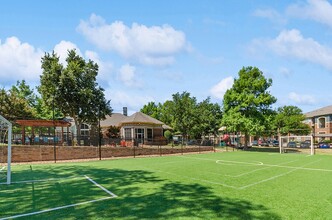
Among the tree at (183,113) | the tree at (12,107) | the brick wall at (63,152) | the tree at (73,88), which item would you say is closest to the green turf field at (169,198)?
the brick wall at (63,152)

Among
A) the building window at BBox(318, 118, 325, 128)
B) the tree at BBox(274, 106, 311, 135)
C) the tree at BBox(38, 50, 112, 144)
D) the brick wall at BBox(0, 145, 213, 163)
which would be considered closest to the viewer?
the brick wall at BBox(0, 145, 213, 163)

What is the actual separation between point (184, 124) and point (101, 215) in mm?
34269

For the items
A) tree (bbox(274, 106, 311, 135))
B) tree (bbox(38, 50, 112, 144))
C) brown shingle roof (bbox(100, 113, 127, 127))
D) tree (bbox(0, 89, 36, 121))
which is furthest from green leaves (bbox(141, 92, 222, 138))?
tree (bbox(0, 89, 36, 121))

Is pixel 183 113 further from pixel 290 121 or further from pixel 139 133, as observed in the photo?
pixel 290 121

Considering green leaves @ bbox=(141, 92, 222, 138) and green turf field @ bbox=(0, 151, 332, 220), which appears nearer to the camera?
green turf field @ bbox=(0, 151, 332, 220)

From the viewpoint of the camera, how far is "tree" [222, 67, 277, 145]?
105 ft

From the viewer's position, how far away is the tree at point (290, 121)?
5333 cm

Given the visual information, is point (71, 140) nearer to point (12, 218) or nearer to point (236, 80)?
point (12, 218)

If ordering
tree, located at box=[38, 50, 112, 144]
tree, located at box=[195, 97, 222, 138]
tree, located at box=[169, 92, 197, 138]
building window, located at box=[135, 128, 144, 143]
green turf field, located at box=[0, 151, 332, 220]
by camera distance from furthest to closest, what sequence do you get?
tree, located at box=[195, 97, 222, 138] < tree, located at box=[169, 92, 197, 138] < building window, located at box=[135, 128, 144, 143] < tree, located at box=[38, 50, 112, 144] < green turf field, located at box=[0, 151, 332, 220]

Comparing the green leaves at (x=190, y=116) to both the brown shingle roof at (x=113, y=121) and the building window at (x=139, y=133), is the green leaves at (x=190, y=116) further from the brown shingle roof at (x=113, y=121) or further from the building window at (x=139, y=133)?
the brown shingle roof at (x=113, y=121)

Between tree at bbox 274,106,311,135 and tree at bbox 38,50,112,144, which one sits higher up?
tree at bbox 38,50,112,144

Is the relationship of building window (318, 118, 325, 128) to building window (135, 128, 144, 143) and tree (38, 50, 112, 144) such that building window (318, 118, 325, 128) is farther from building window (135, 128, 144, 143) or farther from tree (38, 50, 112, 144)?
tree (38, 50, 112, 144)

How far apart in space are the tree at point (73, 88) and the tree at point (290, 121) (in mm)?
38924

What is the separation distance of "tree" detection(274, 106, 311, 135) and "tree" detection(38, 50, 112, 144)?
38.9 m
